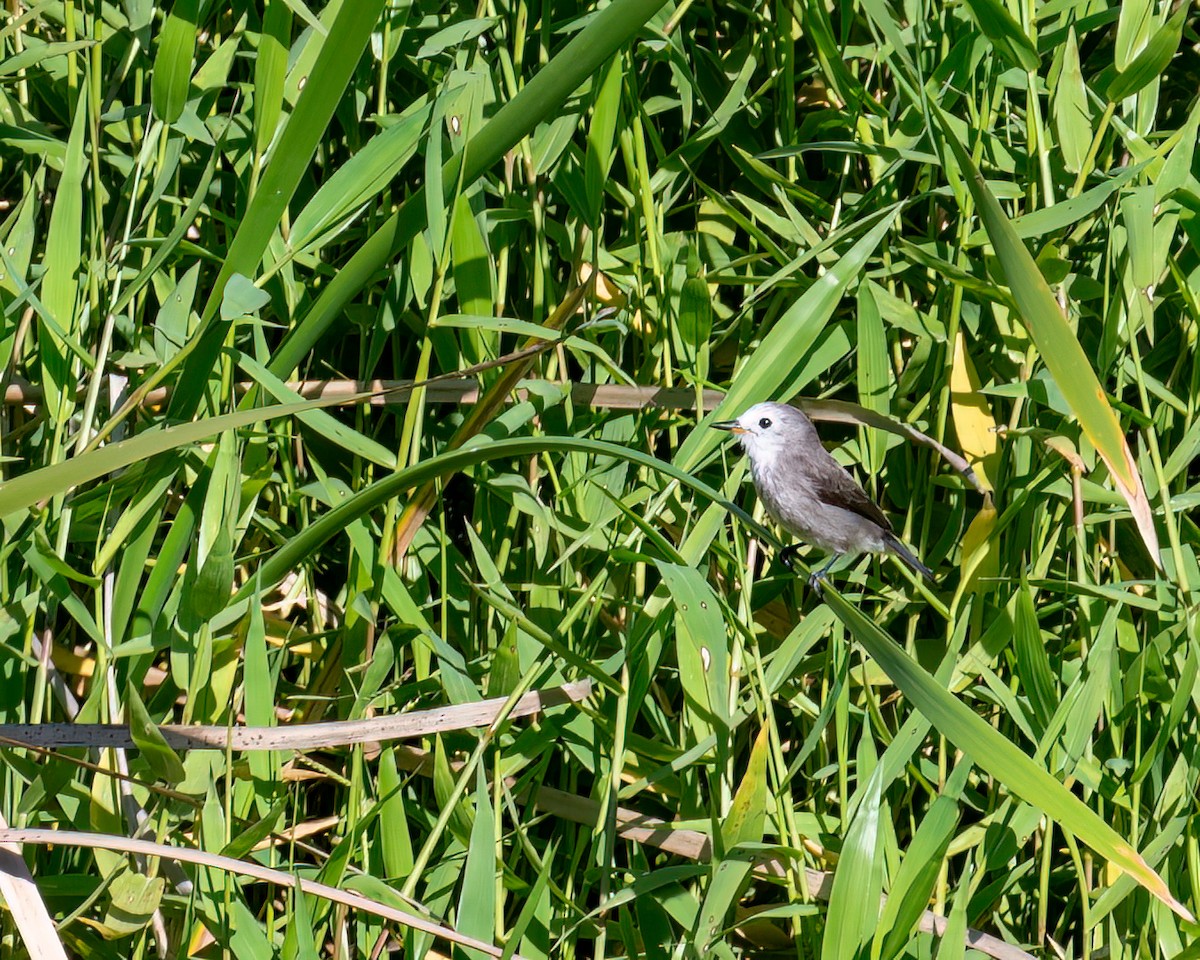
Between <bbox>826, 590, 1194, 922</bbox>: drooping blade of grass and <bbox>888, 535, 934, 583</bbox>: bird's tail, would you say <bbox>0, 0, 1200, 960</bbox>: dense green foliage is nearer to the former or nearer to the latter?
<bbox>888, 535, 934, 583</bbox>: bird's tail

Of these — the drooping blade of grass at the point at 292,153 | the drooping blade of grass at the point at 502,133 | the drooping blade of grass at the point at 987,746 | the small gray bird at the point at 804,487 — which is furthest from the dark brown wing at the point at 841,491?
the drooping blade of grass at the point at 292,153

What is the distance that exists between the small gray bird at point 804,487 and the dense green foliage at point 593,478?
8 cm

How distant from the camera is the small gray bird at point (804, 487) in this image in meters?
2.44

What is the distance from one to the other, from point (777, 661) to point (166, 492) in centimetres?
110

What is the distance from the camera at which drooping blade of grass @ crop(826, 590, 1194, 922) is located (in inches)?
54.9

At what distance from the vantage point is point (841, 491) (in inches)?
101

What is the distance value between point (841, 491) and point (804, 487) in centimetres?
8

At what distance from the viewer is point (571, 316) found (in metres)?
2.28

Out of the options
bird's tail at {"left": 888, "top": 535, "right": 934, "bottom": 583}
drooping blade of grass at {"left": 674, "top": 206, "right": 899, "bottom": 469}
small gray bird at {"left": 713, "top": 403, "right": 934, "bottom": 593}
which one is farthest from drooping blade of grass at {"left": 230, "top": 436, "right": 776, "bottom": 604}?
small gray bird at {"left": 713, "top": 403, "right": 934, "bottom": 593}

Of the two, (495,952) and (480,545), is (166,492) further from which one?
(495,952)

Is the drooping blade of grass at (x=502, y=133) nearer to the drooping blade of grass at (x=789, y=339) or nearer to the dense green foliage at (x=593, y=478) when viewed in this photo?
the dense green foliage at (x=593, y=478)

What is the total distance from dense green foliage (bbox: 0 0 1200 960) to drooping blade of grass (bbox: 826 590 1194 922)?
0.43m

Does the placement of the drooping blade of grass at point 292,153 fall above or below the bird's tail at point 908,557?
above

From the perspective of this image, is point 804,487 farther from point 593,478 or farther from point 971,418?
point 593,478
